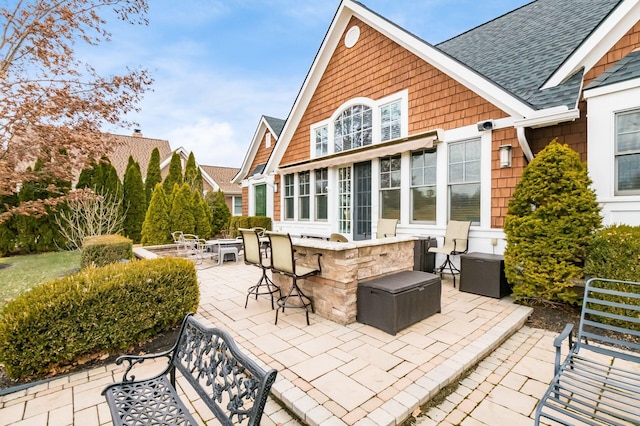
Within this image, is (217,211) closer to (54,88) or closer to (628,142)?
(54,88)

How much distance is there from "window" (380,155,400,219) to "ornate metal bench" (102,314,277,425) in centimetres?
606

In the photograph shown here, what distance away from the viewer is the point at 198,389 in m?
1.89

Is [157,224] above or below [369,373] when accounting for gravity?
above

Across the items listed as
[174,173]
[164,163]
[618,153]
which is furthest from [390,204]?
[164,163]

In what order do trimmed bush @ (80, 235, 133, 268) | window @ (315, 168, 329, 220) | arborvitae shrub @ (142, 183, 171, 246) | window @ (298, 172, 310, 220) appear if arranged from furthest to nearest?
arborvitae shrub @ (142, 183, 171, 246)
window @ (298, 172, 310, 220)
window @ (315, 168, 329, 220)
trimmed bush @ (80, 235, 133, 268)

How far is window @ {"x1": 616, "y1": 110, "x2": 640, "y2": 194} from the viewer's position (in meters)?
4.50

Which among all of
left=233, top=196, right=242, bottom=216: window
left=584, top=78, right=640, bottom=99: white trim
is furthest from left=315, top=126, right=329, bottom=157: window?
left=233, top=196, right=242, bottom=216: window

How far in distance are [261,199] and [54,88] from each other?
8719mm

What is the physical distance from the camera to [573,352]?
94.0 inches

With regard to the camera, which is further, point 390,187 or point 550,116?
point 390,187

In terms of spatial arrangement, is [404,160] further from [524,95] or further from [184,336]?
[184,336]

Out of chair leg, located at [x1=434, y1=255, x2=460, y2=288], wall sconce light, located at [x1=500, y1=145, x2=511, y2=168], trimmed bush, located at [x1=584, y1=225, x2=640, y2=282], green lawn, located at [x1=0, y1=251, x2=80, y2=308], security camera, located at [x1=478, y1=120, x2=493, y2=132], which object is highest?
security camera, located at [x1=478, y1=120, x2=493, y2=132]

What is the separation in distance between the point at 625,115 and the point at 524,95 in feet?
4.88

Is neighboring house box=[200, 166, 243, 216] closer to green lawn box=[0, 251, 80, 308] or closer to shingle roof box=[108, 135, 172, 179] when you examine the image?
shingle roof box=[108, 135, 172, 179]
